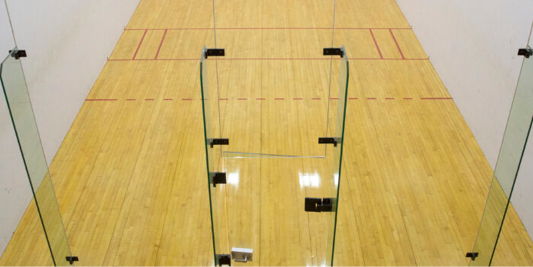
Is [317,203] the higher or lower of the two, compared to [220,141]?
lower

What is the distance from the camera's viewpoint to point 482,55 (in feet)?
17.0

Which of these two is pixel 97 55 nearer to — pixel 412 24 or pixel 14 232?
pixel 14 232

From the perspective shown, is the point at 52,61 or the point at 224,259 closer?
the point at 224,259

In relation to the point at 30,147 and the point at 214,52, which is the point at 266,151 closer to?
the point at 214,52

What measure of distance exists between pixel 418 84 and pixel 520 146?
268cm

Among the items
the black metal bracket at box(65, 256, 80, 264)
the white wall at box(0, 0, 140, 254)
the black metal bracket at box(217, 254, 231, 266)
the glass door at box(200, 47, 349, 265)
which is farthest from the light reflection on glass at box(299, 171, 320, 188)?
→ the white wall at box(0, 0, 140, 254)

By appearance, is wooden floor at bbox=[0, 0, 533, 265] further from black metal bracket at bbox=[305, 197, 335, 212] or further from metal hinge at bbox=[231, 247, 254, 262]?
black metal bracket at bbox=[305, 197, 335, 212]

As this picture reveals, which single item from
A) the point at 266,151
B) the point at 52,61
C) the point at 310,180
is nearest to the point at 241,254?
the point at 310,180

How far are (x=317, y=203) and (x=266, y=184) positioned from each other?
2.08 feet

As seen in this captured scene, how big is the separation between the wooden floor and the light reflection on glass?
0.06ft

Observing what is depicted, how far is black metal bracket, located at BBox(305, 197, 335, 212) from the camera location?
11.6 ft

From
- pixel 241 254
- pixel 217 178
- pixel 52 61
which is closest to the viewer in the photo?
pixel 217 178

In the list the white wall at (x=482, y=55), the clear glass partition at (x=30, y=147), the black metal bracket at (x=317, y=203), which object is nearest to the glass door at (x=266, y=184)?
the black metal bracket at (x=317, y=203)

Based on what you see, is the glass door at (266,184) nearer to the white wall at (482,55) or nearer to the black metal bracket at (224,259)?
the black metal bracket at (224,259)
